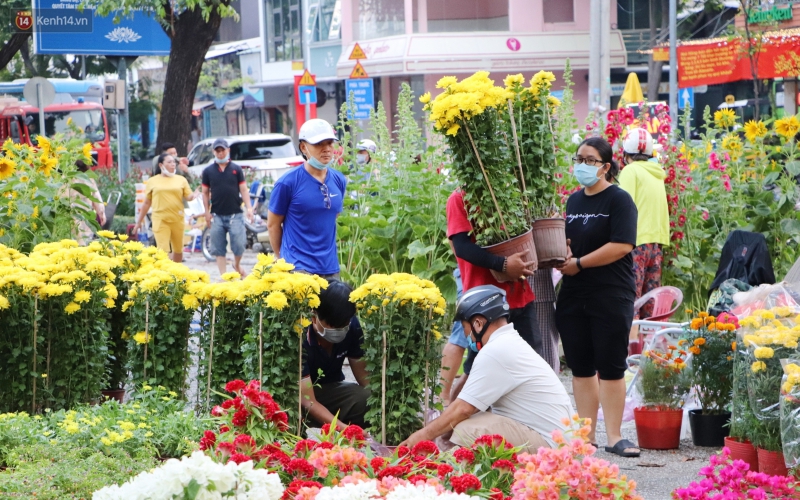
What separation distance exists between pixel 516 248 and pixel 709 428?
1.80 metres

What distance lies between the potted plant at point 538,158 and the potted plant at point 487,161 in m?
0.11

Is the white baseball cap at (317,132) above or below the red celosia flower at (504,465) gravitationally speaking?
above

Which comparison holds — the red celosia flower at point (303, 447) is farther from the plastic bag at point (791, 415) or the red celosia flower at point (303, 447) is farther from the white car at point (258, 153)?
the white car at point (258, 153)

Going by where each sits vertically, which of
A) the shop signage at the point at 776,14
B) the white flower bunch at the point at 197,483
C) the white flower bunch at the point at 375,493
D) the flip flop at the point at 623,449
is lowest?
the flip flop at the point at 623,449

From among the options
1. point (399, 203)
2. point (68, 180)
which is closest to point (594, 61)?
point (399, 203)

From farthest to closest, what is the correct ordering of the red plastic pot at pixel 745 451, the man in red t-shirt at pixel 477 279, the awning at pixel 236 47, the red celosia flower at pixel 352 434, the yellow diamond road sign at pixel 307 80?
the awning at pixel 236 47, the yellow diamond road sign at pixel 307 80, the man in red t-shirt at pixel 477 279, the red plastic pot at pixel 745 451, the red celosia flower at pixel 352 434

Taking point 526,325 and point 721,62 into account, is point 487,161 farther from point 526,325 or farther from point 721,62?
point 721,62

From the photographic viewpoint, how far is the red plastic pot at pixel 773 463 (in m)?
5.47

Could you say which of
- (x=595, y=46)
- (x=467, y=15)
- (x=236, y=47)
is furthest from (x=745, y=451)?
(x=236, y=47)

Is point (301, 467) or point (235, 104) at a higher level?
point (235, 104)

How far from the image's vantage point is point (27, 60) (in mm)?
41219

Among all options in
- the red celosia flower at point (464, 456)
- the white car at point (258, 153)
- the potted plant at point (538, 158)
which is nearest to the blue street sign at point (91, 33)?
the white car at point (258, 153)

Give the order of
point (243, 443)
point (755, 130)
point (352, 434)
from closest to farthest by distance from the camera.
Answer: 1. point (243, 443)
2. point (352, 434)
3. point (755, 130)

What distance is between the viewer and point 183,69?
22391mm
